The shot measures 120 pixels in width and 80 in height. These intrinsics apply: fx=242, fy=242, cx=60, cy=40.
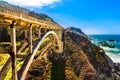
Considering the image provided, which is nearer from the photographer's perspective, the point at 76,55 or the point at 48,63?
the point at 48,63

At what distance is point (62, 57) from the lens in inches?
1759

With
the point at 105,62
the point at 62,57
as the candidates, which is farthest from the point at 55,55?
the point at 105,62

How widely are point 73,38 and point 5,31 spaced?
14.7 m

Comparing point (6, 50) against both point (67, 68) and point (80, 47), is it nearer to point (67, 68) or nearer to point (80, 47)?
point (67, 68)

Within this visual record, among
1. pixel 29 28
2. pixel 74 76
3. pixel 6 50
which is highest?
pixel 29 28

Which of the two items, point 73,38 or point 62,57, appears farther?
point 73,38

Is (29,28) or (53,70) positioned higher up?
(29,28)

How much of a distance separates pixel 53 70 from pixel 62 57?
566cm

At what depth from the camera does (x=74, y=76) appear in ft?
125

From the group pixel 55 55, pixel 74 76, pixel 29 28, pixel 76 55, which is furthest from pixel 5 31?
pixel 29 28

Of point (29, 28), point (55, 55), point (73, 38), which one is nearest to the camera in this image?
point (29, 28)

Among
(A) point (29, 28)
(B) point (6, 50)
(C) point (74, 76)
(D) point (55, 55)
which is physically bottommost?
(C) point (74, 76)

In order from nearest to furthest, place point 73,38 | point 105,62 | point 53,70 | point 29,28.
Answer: point 29,28 < point 53,70 < point 105,62 < point 73,38

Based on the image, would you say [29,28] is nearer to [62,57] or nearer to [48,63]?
[48,63]
